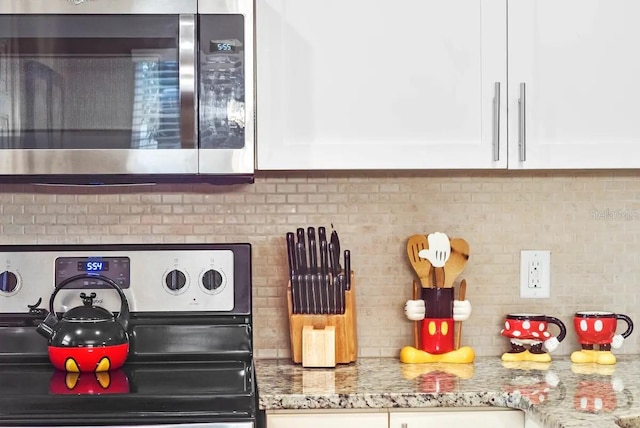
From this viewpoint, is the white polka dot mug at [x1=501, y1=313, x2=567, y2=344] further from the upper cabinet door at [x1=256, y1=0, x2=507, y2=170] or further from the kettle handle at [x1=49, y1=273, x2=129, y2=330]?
the kettle handle at [x1=49, y1=273, x2=129, y2=330]

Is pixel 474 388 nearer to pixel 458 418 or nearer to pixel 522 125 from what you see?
pixel 458 418

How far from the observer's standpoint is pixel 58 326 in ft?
6.63

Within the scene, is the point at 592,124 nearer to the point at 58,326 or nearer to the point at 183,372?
the point at 183,372

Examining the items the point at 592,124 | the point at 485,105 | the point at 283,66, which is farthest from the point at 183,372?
the point at 592,124

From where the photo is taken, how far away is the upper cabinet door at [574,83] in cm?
202

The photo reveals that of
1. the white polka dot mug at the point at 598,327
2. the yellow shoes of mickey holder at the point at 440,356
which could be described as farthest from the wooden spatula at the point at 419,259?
the white polka dot mug at the point at 598,327

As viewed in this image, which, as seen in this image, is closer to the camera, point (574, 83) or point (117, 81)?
point (117, 81)

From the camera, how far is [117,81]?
6.32 feet

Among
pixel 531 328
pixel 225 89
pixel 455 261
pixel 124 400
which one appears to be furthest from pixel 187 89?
pixel 531 328

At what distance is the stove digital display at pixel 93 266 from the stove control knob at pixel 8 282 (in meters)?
0.16

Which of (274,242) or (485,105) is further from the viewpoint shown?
(274,242)

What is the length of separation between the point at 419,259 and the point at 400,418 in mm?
530

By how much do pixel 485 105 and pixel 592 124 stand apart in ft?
0.83

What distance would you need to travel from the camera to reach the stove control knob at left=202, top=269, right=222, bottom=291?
224cm
